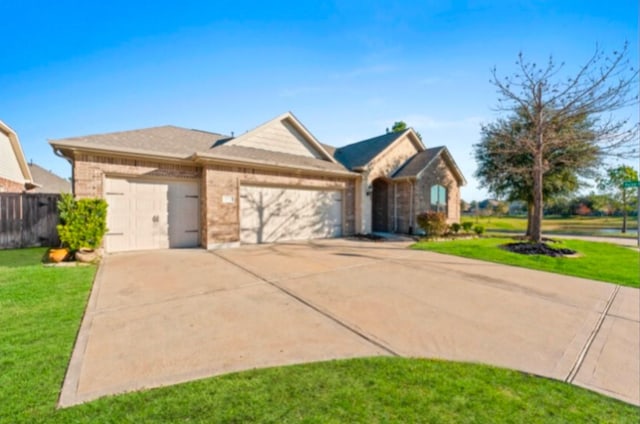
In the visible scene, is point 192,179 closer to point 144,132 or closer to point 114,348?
point 144,132

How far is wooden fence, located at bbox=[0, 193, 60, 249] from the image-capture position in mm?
8617

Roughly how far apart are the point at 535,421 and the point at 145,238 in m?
9.97

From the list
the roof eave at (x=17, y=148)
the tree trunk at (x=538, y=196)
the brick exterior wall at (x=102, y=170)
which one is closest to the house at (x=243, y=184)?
the brick exterior wall at (x=102, y=170)

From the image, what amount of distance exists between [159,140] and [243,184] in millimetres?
3333

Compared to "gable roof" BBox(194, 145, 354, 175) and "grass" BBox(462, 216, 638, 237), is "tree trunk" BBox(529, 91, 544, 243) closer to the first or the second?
"gable roof" BBox(194, 145, 354, 175)

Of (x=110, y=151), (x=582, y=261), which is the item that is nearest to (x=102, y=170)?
(x=110, y=151)

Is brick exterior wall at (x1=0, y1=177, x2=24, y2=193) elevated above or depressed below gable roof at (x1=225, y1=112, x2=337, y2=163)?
below

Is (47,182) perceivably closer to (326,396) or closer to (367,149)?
(367,149)

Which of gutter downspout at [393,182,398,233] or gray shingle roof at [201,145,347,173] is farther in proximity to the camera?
gutter downspout at [393,182,398,233]

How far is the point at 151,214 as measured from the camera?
8812 millimetres

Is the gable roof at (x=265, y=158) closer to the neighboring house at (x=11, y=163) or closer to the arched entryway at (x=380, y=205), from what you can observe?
the arched entryway at (x=380, y=205)

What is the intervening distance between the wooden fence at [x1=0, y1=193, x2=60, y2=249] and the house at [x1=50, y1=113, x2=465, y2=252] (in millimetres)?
2420

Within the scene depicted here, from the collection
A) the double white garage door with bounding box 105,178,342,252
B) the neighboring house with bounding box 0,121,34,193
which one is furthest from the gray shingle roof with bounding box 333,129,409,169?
the neighboring house with bounding box 0,121,34,193

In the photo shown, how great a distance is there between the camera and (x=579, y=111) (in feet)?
31.6
